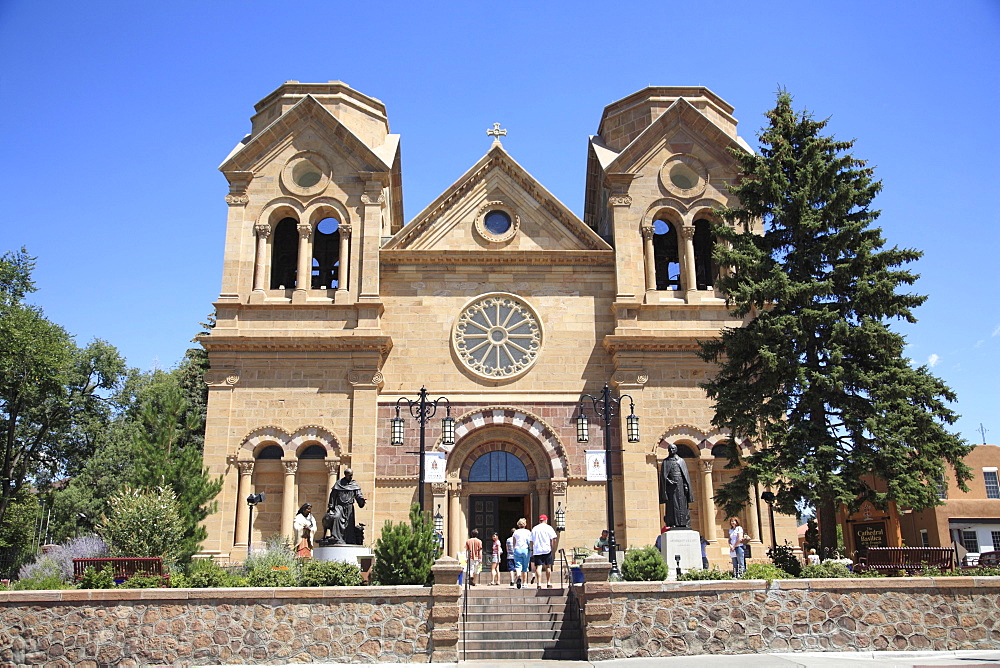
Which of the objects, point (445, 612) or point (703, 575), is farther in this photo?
point (703, 575)

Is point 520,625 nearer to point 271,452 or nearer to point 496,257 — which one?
point 271,452

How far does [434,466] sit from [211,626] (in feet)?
37.8

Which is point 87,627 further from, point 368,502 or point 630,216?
point 630,216

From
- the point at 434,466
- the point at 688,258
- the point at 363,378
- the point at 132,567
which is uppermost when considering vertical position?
the point at 688,258

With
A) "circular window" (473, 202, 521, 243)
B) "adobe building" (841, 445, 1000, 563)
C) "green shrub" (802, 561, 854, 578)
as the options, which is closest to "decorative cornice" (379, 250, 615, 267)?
"circular window" (473, 202, 521, 243)

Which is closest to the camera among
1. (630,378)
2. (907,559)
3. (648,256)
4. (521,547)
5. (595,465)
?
(907,559)

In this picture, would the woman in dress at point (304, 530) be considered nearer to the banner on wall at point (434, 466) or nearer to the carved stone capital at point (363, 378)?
the banner on wall at point (434, 466)

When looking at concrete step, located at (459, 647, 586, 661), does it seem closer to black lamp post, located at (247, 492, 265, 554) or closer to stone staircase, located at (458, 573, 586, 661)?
stone staircase, located at (458, 573, 586, 661)

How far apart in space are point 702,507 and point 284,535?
14.1 metres

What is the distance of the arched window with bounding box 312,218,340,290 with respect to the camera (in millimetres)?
32500

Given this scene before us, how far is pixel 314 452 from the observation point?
28.6m

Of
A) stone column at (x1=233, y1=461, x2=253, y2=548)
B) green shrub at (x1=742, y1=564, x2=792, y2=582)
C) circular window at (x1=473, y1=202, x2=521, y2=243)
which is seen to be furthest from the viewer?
circular window at (x1=473, y1=202, x2=521, y2=243)

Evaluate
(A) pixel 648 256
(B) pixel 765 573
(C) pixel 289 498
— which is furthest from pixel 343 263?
(B) pixel 765 573

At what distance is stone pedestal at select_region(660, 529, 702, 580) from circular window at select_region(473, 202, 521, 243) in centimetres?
A: 1389
